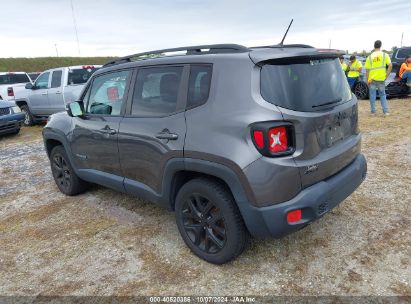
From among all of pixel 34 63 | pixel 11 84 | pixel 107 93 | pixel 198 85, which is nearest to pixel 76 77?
pixel 11 84

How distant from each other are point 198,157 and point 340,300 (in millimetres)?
1473

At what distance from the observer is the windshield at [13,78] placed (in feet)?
42.5

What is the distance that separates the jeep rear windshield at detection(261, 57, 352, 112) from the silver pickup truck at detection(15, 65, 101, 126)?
8063 millimetres

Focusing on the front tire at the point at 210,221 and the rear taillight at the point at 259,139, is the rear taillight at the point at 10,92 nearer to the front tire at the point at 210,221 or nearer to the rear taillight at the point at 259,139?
the front tire at the point at 210,221


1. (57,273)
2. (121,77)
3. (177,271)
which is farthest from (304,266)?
(121,77)

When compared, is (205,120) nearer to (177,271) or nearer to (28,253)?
(177,271)

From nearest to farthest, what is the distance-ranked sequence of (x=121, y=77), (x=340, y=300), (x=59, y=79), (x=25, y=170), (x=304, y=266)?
(x=340, y=300)
(x=304, y=266)
(x=121, y=77)
(x=25, y=170)
(x=59, y=79)

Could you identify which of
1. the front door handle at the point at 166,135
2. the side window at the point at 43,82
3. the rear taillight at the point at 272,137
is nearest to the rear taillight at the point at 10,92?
the side window at the point at 43,82

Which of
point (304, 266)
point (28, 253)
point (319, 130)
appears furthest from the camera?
point (28, 253)

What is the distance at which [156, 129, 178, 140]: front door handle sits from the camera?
3.05m

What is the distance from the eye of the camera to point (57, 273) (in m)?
3.15

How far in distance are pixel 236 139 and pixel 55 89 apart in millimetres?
9027

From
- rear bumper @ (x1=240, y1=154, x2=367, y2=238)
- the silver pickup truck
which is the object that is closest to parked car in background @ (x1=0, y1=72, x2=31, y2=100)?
the silver pickup truck

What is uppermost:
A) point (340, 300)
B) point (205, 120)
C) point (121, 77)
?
point (121, 77)
